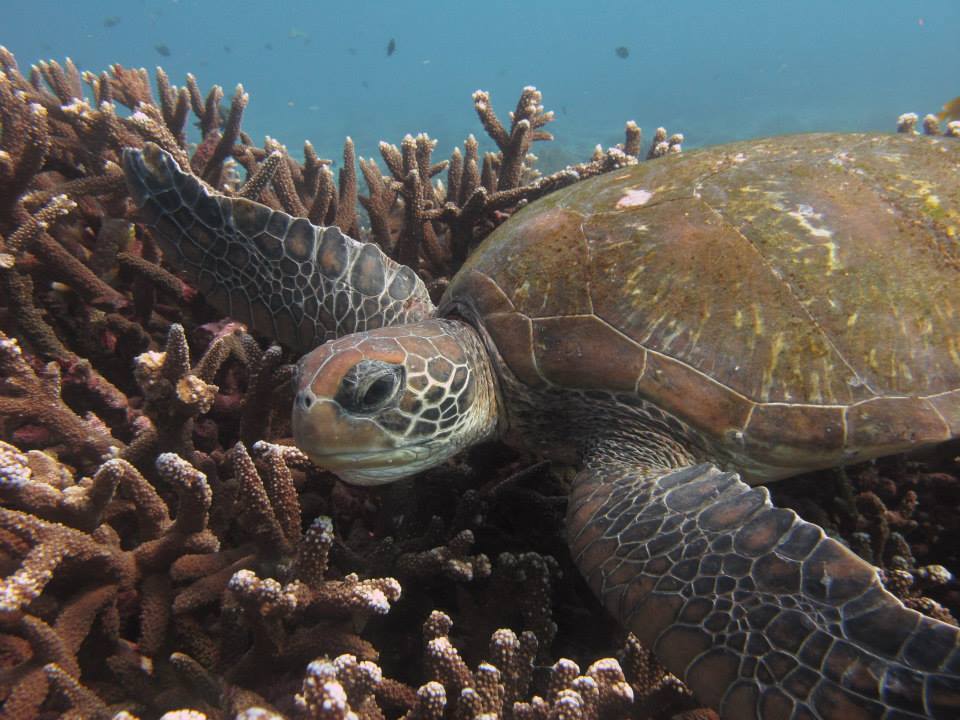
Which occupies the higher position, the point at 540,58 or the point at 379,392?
the point at 540,58

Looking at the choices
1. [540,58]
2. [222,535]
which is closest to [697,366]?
[222,535]

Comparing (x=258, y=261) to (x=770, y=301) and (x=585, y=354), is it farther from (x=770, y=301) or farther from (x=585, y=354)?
(x=770, y=301)

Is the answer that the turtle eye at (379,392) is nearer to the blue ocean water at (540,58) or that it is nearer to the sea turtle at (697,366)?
the sea turtle at (697,366)

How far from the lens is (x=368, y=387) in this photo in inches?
63.3

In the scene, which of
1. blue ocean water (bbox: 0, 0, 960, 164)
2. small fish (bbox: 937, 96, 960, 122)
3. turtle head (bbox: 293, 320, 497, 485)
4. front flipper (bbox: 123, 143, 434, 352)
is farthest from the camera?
blue ocean water (bbox: 0, 0, 960, 164)

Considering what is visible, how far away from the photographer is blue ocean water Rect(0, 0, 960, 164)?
4712cm

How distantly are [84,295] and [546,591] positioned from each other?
2.32 metres

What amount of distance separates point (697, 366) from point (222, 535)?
1.69m

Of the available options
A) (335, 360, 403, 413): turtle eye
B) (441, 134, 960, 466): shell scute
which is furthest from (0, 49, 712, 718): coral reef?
(441, 134, 960, 466): shell scute

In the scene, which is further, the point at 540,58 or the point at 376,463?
the point at 540,58

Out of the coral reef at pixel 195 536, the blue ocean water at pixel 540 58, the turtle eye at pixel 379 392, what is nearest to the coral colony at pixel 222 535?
the coral reef at pixel 195 536

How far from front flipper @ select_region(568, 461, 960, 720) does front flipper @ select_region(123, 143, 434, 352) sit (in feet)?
4.79

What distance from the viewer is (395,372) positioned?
1.68 metres

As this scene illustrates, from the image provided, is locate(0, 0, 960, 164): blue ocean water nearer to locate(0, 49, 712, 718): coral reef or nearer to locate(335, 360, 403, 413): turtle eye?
locate(0, 49, 712, 718): coral reef
